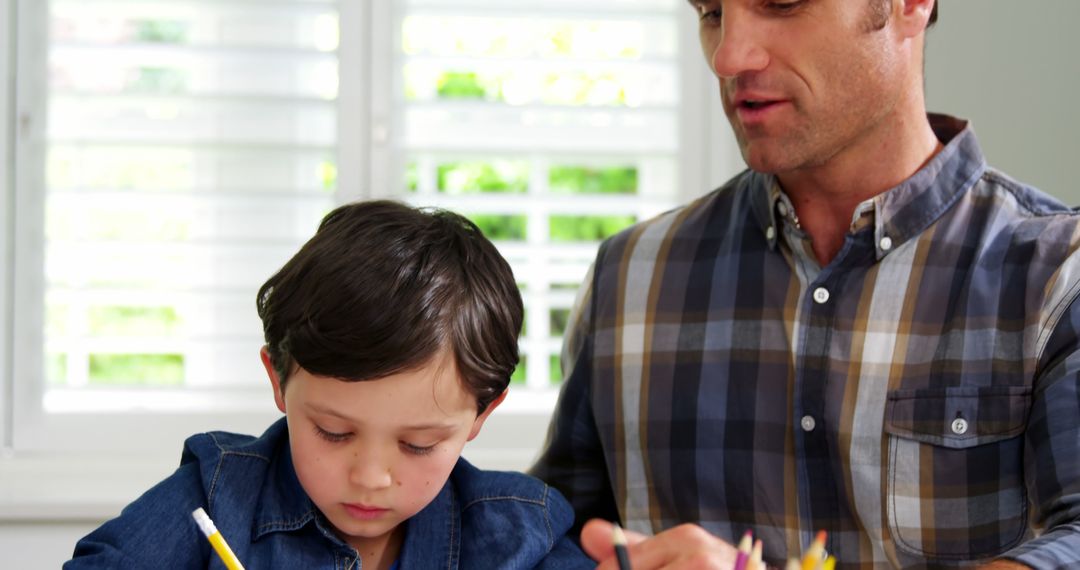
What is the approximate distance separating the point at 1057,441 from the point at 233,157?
157 centimetres

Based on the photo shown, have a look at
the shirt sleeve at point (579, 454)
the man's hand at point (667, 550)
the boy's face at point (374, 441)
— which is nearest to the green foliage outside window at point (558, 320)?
the shirt sleeve at point (579, 454)

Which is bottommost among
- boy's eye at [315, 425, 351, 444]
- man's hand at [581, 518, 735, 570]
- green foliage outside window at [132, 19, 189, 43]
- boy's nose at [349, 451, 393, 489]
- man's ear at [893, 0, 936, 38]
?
man's hand at [581, 518, 735, 570]

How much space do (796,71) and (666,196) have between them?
3.16 feet

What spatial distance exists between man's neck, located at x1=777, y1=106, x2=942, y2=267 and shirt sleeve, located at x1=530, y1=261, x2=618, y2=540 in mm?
330

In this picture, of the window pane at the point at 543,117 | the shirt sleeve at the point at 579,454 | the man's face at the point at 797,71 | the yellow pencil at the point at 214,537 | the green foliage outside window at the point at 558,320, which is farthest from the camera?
the green foliage outside window at the point at 558,320

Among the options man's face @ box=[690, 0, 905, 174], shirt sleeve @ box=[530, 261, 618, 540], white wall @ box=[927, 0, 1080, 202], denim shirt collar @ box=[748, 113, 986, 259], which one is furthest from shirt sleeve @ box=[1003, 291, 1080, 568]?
white wall @ box=[927, 0, 1080, 202]

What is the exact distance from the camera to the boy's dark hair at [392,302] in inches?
44.9

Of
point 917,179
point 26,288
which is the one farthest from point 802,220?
point 26,288

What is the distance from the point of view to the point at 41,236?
7.61 feet

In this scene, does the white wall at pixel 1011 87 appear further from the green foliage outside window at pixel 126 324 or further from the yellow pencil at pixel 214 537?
the yellow pencil at pixel 214 537

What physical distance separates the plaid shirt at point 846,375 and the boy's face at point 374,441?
48 centimetres

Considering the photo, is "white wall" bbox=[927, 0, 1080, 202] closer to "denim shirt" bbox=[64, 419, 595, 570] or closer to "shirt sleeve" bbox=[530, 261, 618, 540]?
"shirt sleeve" bbox=[530, 261, 618, 540]

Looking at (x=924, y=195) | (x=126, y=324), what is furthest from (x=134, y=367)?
(x=924, y=195)

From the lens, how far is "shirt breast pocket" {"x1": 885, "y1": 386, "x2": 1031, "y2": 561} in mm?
1378
